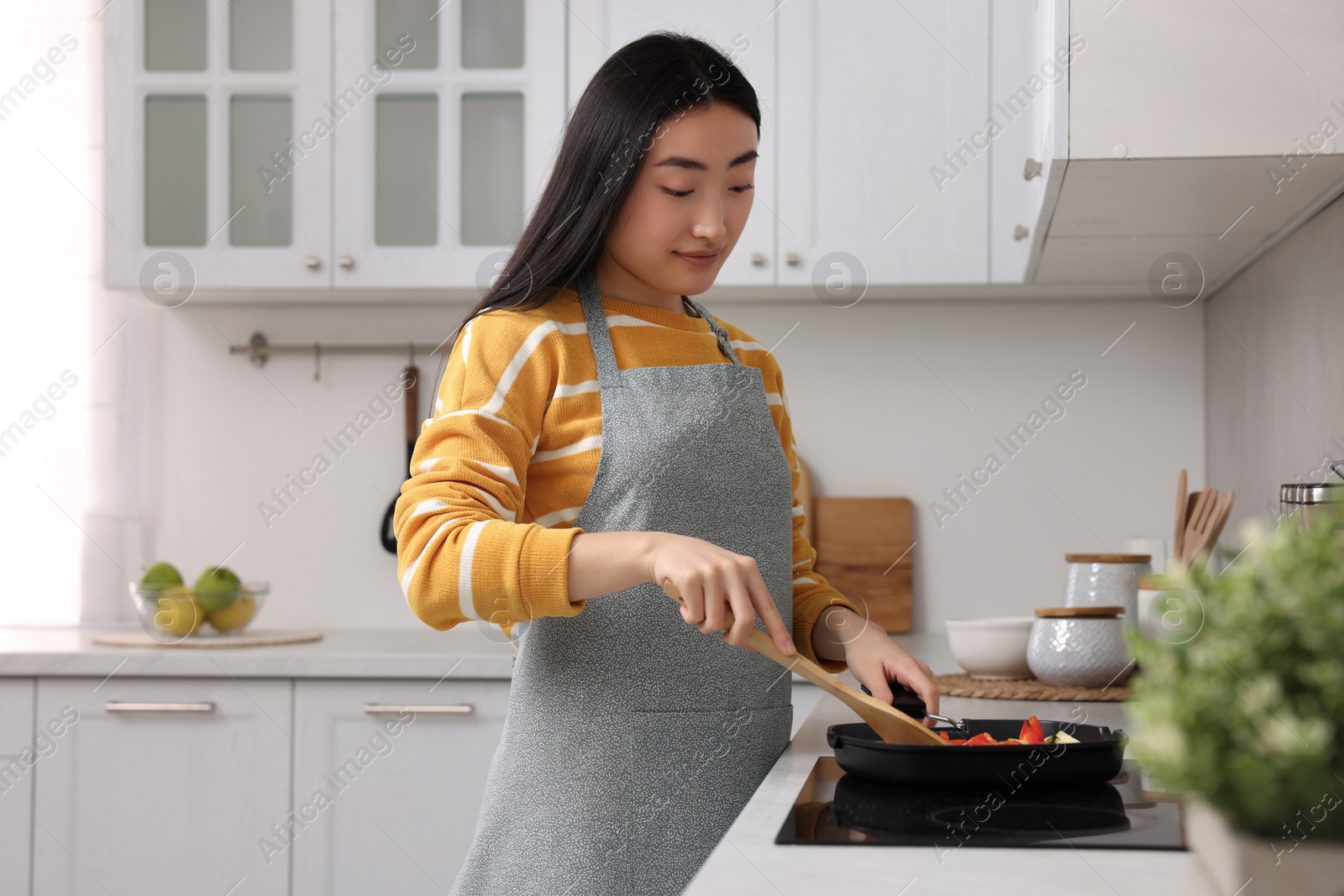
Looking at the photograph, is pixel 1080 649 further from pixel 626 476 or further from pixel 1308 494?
pixel 626 476

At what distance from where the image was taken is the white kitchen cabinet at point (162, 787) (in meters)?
1.90

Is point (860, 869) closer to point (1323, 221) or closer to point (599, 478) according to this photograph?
point (599, 478)

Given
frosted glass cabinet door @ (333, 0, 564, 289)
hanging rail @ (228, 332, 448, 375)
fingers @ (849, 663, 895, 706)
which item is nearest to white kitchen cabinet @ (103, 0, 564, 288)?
frosted glass cabinet door @ (333, 0, 564, 289)

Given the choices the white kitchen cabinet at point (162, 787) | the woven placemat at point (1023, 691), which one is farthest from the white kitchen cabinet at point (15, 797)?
the woven placemat at point (1023, 691)

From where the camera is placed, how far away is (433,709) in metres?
1.89

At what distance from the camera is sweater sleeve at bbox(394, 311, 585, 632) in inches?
32.2

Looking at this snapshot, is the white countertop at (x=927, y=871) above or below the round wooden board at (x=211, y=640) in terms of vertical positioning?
above

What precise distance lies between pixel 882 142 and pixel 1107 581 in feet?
2.87

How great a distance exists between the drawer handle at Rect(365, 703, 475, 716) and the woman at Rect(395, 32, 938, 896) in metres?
0.87

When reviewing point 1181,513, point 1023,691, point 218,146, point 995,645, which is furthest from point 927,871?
point 218,146

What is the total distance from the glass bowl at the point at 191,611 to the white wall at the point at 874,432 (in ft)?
0.80

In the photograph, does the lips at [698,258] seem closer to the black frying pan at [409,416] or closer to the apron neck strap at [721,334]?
the apron neck strap at [721,334]

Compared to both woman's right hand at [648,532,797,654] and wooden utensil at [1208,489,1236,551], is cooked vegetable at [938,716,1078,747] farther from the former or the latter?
wooden utensil at [1208,489,1236,551]

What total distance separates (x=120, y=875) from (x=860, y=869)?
1.71 m
